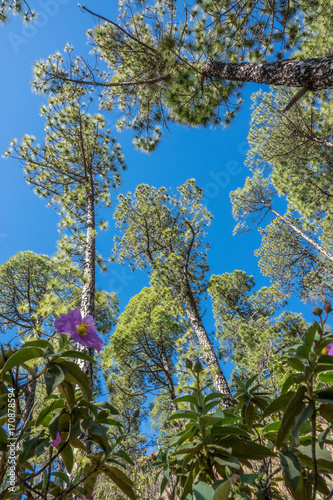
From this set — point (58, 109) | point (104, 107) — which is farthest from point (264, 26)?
point (58, 109)

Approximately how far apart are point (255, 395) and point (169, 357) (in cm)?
979

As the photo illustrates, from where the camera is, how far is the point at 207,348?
5.76 meters

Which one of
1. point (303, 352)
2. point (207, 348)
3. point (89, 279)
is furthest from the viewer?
point (207, 348)

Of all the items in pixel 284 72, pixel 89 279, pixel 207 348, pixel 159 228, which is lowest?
pixel 207 348

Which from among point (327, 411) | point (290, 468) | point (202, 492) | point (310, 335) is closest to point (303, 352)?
point (310, 335)

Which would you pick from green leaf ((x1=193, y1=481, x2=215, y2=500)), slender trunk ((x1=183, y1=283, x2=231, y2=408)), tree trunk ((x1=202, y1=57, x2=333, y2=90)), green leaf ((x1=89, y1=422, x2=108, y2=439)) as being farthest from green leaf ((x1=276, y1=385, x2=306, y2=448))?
slender trunk ((x1=183, y1=283, x2=231, y2=408))

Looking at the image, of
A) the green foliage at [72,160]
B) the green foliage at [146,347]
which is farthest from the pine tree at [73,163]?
the green foliage at [146,347]

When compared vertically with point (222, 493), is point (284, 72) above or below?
above

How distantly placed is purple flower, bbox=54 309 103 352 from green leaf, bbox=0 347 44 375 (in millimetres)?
189

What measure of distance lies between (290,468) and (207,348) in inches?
211

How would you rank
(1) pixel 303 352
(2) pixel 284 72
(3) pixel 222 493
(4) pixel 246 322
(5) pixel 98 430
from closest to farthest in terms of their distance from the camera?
1. (3) pixel 222 493
2. (1) pixel 303 352
3. (5) pixel 98 430
4. (2) pixel 284 72
5. (4) pixel 246 322

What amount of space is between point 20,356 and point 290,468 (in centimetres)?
69

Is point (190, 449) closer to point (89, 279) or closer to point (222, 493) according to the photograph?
point (222, 493)

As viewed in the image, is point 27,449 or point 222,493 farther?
point 27,449
